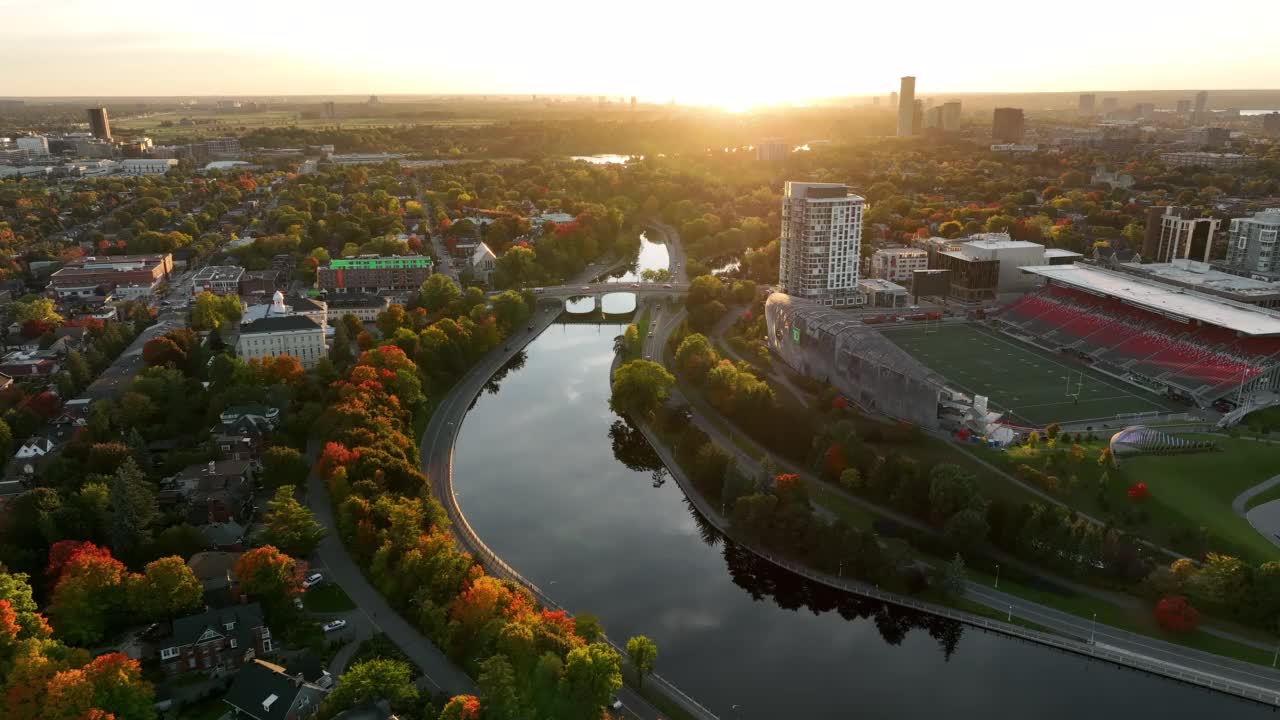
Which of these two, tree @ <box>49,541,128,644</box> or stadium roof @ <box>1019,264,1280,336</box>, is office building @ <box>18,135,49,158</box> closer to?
tree @ <box>49,541,128,644</box>

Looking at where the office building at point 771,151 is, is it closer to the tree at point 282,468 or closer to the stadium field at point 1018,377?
the stadium field at point 1018,377

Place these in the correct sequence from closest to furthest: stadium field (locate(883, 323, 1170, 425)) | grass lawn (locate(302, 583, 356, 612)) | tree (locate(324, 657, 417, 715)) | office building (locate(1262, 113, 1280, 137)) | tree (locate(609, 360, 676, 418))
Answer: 1. tree (locate(324, 657, 417, 715))
2. grass lawn (locate(302, 583, 356, 612))
3. stadium field (locate(883, 323, 1170, 425))
4. tree (locate(609, 360, 676, 418))
5. office building (locate(1262, 113, 1280, 137))

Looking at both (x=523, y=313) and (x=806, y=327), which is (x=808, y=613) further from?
(x=523, y=313)

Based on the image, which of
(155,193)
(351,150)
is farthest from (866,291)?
(351,150)

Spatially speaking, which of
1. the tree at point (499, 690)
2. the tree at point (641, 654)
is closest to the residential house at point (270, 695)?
the tree at point (499, 690)

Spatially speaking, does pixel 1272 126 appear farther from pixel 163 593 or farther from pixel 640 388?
pixel 163 593

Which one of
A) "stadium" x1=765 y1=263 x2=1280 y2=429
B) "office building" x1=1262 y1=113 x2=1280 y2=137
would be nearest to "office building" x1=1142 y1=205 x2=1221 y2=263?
"stadium" x1=765 y1=263 x2=1280 y2=429
